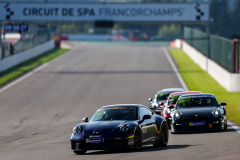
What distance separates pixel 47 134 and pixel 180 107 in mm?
4666

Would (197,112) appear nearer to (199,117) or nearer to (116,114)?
(199,117)

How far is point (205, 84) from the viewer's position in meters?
35.8

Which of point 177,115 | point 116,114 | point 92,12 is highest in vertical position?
point 92,12

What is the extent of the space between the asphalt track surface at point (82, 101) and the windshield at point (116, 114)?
865mm

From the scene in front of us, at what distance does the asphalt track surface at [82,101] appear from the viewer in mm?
11234

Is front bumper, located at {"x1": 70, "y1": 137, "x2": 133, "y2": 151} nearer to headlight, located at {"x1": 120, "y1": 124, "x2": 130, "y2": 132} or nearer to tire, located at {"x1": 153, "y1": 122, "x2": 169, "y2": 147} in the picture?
headlight, located at {"x1": 120, "y1": 124, "x2": 130, "y2": 132}

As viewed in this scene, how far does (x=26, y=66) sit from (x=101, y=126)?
120 ft

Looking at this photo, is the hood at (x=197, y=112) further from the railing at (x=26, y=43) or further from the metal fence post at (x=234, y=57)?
the railing at (x=26, y=43)

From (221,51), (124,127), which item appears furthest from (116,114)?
(221,51)

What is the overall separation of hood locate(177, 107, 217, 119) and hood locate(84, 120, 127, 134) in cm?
377

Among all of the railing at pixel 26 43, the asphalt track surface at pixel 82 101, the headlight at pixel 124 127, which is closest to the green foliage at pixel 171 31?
the railing at pixel 26 43

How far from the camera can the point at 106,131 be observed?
1112 cm

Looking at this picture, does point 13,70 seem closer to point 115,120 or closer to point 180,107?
point 180,107

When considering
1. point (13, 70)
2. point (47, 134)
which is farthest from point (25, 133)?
point (13, 70)
